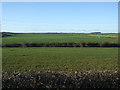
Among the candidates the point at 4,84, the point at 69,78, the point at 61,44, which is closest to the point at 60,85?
the point at 69,78

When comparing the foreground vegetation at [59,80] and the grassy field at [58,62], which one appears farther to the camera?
the grassy field at [58,62]

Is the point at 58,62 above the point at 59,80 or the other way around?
the other way around

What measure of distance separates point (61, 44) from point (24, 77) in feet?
123

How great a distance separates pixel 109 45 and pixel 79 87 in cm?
3923

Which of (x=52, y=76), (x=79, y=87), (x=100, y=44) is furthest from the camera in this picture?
(x=100, y=44)

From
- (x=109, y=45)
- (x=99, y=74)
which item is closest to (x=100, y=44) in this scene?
(x=109, y=45)

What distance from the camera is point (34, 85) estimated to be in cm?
715

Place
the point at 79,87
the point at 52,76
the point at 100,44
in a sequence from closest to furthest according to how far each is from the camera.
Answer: the point at 79,87
the point at 52,76
the point at 100,44

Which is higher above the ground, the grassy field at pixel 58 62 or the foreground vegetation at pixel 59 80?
the foreground vegetation at pixel 59 80

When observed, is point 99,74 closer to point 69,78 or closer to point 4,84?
point 69,78

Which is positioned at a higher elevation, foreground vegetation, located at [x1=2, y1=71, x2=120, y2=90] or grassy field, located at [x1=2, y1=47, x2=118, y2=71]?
foreground vegetation, located at [x1=2, y1=71, x2=120, y2=90]

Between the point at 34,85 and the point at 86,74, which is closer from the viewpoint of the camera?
the point at 34,85

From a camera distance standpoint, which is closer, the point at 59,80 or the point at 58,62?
the point at 59,80

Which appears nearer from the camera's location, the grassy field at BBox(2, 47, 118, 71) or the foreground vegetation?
the foreground vegetation
